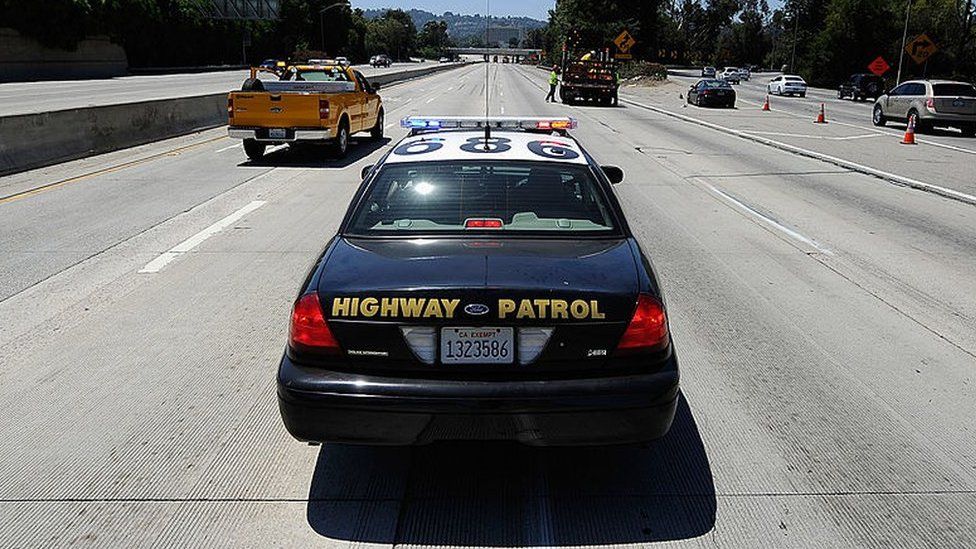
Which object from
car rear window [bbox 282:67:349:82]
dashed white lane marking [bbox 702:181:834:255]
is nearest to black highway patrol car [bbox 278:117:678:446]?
dashed white lane marking [bbox 702:181:834:255]

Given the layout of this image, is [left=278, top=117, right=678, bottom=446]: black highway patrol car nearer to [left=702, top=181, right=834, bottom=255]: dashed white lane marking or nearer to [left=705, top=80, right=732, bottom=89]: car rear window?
[left=702, top=181, right=834, bottom=255]: dashed white lane marking

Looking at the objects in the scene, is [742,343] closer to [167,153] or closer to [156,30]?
[167,153]

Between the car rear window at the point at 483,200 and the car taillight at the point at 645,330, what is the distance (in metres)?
0.79

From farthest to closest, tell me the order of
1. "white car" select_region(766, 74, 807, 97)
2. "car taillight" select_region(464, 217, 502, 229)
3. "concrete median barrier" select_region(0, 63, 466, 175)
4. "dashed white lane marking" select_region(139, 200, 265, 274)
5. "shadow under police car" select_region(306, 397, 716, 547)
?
"white car" select_region(766, 74, 807, 97) → "concrete median barrier" select_region(0, 63, 466, 175) → "dashed white lane marking" select_region(139, 200, 265, 274) → "car taillight" select_region(464, 217, 502, 229) → "shadow under police car" select_region(306, 397, 716, 547)

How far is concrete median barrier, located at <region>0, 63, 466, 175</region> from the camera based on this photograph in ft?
51.6

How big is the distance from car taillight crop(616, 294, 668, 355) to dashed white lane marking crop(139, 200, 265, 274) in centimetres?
587

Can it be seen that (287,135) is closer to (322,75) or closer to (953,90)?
(322,75)

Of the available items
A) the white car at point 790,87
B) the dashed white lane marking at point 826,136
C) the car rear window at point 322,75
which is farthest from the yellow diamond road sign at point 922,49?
the car rear window at point 322,75

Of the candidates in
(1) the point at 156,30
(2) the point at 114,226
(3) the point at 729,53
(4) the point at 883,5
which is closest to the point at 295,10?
(1) the point at 156,30

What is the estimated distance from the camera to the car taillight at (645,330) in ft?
12.3

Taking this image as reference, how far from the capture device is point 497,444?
461cm

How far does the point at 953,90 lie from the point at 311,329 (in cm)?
2852

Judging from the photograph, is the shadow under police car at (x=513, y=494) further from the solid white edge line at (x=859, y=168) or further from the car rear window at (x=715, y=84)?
the car rear window at (x=715, y=84)

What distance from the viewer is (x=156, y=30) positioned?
74812 millimetres
